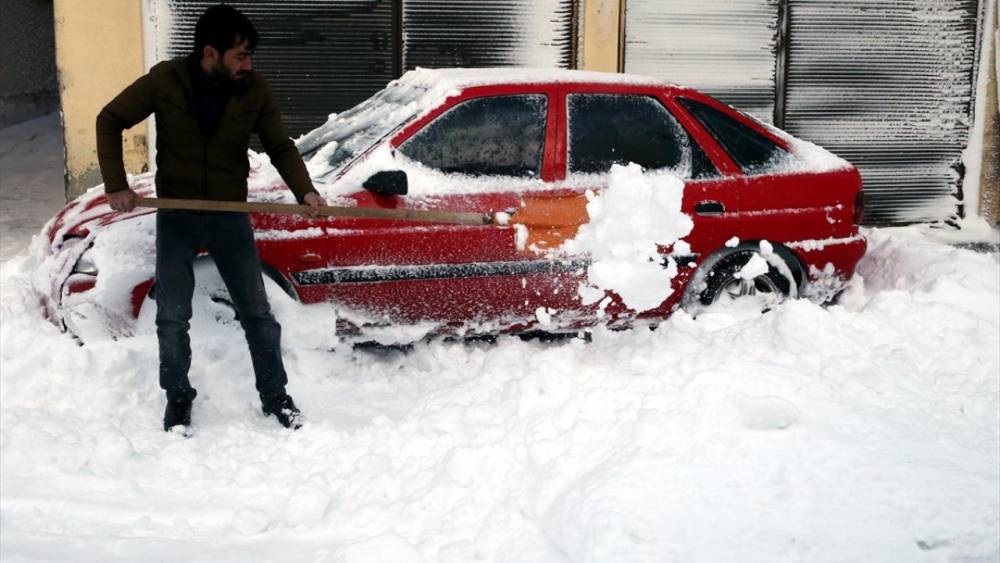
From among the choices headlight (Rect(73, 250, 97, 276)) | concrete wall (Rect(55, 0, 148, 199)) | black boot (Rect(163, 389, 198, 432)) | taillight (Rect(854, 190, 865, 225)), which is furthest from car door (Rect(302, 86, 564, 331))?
concrete wall (Rect(55, 0, 148, 199))

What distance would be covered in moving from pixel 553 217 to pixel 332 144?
1.34 m

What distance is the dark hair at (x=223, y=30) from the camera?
4859mm

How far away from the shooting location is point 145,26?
8.87 metres

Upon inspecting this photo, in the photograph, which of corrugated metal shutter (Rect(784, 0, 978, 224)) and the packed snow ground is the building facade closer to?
corrugated metal shutter (Rect(784, 0, 978, 224))

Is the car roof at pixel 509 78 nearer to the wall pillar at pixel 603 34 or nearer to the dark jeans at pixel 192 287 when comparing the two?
the dark jeans at pixel 192 287

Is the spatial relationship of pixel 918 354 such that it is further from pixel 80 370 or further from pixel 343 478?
pixel 80 370

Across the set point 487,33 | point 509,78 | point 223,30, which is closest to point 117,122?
point 223,30

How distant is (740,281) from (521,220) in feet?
4.52

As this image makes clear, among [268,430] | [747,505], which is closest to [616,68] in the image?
[268,430]

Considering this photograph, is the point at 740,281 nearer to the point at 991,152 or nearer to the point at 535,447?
the point at 535,447

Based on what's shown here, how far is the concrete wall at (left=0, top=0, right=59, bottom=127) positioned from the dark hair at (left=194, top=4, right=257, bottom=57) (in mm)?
10557

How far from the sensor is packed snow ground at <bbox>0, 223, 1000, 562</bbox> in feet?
13.6

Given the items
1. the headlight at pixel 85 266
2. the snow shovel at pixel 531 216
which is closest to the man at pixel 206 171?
the snow shovel at pixel 531 216

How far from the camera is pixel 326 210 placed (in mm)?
5305
